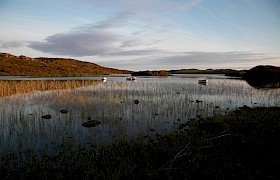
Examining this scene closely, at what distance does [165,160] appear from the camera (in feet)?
32.7

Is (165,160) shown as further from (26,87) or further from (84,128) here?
(26,87)

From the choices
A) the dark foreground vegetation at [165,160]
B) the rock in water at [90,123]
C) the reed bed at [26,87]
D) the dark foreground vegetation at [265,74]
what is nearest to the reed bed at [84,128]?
the rock in water at [90,123]

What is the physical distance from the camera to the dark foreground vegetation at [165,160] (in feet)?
27.7

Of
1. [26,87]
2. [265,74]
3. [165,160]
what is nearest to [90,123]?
[165,160]

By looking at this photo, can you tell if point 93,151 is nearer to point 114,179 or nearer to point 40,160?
point 40,160

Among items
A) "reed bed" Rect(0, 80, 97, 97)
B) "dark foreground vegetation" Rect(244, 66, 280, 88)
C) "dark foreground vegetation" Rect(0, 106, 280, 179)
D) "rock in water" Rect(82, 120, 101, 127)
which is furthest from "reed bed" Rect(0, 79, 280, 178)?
"dark foreground vegetation" Rect(244, 66, 280, 88)

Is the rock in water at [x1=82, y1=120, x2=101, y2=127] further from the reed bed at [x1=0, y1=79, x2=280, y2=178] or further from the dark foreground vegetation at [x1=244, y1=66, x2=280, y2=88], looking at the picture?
the dark foreground vegetation at [x1=244, y1=66, x2=280, y2=88]

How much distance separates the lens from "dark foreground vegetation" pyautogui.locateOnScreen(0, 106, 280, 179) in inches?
332

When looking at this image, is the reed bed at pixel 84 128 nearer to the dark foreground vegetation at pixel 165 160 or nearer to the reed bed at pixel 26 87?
the dark foreground vegetation at pixel 165 160

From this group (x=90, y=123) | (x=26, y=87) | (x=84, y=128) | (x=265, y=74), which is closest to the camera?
(x=84, y=128)

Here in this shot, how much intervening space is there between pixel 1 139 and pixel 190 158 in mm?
11028

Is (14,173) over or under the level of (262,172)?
under

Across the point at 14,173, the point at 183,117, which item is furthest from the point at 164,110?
the point at 14,173

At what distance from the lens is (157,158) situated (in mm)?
10266
